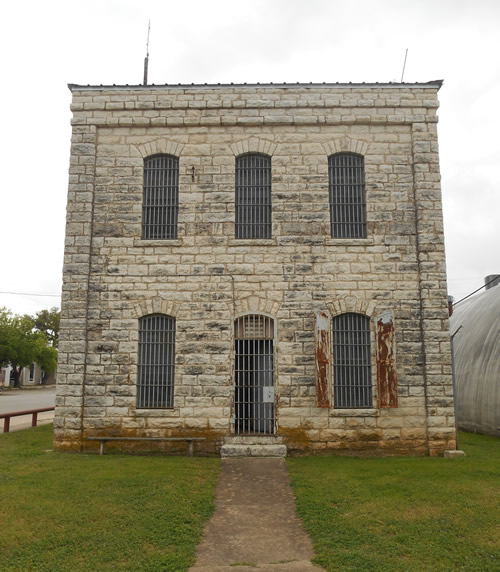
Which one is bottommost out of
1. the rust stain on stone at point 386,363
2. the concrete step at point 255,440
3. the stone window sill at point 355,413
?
the concrete step at point 255,440

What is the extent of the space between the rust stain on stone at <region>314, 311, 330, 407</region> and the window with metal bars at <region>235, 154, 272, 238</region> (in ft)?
7.53

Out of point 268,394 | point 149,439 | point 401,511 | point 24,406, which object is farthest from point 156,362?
point 24,406

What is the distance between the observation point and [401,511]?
22.4 feet

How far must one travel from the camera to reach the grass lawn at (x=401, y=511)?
5430 millimetres

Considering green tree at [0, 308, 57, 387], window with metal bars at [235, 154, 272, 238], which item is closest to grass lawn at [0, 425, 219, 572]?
window with metal bars at [235, 154, 272, 238]

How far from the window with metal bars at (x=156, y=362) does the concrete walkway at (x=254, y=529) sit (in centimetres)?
244

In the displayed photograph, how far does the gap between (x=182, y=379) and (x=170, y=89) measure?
665 cm

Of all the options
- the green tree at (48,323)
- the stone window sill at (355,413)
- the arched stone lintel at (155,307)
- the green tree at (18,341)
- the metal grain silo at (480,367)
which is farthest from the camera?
the green tree at (48,323)

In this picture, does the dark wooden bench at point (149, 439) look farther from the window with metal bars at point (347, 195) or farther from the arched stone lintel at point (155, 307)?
the window with metal bars at point (347, 195)

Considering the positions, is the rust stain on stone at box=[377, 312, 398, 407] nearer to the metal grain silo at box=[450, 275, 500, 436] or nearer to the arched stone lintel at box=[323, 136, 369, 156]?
the metal grain silo at box=[450, 275, 500, 436]

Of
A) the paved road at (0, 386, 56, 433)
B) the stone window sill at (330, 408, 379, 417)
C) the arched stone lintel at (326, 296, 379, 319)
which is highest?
the arched stone lintel at (326, 296, 379, 319)

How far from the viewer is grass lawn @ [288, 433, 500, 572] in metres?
5.43

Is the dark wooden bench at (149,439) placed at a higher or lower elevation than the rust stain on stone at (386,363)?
lower

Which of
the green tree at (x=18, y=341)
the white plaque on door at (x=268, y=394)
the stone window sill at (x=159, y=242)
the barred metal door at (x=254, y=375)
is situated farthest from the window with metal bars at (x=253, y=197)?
the green tree at (x=18, y=341)
